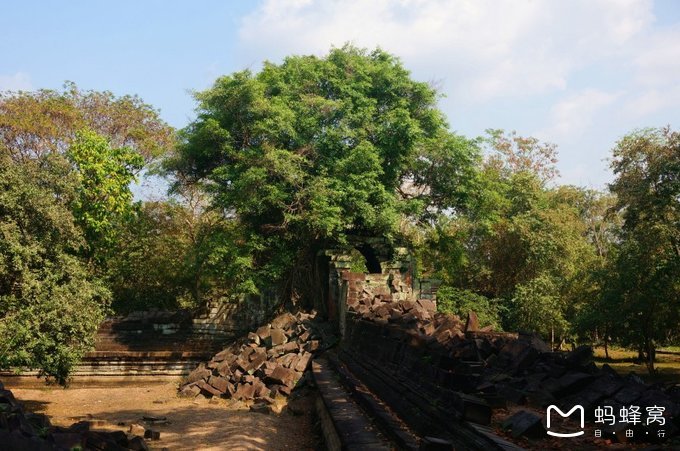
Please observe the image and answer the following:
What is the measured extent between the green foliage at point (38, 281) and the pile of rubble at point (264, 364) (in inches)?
141

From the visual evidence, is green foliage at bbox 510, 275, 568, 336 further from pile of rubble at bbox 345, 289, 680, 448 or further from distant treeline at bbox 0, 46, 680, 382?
pile of rubble at bbox 345, 289, 680, 448

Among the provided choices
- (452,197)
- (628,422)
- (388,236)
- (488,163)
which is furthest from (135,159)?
(488,163)

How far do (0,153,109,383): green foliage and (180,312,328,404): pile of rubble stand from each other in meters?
3.59

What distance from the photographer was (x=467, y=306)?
21953 millimetres

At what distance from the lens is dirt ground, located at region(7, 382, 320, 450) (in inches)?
362

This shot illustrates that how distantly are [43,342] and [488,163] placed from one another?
24083mm

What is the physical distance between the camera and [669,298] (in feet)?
49.4

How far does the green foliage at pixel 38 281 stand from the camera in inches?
413

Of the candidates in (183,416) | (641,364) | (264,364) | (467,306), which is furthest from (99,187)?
(641,364)

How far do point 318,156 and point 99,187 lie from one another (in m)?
6.48

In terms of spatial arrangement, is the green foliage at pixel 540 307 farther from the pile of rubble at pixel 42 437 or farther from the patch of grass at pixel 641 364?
the pile of rubble at pixel 42 437

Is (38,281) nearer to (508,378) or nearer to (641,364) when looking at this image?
(508,378)

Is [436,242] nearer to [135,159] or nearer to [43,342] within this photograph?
[135,159]

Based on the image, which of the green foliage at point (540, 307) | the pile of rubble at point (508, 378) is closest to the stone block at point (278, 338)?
the pile of rubble at point (508, 378)
